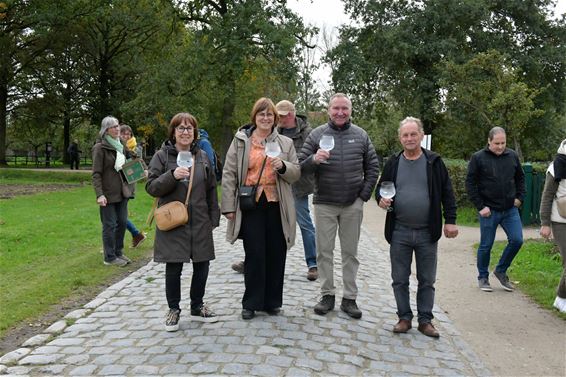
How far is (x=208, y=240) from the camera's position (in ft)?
17.4

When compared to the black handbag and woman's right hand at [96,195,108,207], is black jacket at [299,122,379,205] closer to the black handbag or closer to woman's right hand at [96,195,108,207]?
the black handbag

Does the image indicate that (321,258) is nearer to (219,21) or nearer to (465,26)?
(219,21)

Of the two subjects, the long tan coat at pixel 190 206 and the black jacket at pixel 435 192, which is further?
the black jacket at pixel 435 192

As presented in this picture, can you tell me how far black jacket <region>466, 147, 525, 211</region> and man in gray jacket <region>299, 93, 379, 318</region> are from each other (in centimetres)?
217

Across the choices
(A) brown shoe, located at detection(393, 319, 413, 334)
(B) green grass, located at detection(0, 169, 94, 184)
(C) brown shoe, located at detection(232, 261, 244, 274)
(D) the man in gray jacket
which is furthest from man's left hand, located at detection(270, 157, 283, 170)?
(B) green grass, located at detection(0, 169, 94, 184)

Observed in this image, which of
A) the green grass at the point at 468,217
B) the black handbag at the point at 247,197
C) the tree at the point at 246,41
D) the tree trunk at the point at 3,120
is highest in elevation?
the tree at the point at 246,41

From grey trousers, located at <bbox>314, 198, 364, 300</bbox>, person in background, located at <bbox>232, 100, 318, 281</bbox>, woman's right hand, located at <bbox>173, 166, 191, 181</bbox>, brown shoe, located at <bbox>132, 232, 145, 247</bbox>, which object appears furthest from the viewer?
brown shoe, located at <bbox>132, 232, 145, 247</bbox>

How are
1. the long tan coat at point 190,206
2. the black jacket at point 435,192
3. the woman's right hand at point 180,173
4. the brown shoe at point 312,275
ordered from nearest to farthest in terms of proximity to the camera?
the woman's right hand at point 180,173 → the long tan coat at point 190,206 → the black jacket at point 435,192 → the brown shoe at point 312,275

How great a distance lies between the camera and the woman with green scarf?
794 centimetres

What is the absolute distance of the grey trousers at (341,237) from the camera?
5.76 m

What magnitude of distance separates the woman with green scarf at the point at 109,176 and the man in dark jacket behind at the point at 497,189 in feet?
15.9

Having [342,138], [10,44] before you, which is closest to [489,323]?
[342,138]

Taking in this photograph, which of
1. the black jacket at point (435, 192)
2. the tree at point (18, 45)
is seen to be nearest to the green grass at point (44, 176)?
the tree at point (18, 45)

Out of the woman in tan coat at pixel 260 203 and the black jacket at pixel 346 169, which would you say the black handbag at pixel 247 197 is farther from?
the black jacket at pixel 346 169
